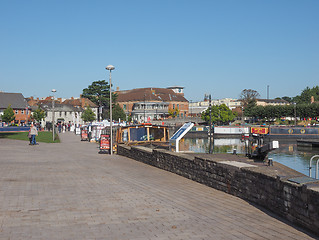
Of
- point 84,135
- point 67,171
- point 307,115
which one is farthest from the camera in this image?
point 307,115

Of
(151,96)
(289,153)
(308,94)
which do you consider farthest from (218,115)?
(308,94)

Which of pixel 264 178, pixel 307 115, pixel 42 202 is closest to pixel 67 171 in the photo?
pixel 42 202

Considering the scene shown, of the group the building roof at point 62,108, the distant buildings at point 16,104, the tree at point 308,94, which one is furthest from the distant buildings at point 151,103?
the tree at point 308,94

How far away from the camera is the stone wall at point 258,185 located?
7.09 m

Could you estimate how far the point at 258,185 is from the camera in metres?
9.26

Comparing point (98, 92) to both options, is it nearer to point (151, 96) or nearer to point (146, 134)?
point (151, 96)

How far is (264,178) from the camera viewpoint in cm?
893

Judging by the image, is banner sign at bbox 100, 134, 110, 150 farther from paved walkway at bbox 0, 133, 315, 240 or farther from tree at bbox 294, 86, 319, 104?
tree at bbox 294, 86, 319, 104

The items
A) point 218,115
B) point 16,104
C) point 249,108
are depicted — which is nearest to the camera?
point 16,104

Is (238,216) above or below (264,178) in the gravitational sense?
below

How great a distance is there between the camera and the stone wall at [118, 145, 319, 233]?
709cm

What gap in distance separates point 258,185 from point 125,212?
3157 millimetres

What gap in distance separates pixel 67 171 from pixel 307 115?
103681mm

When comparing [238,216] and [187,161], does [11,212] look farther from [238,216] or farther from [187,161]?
[187,161]
